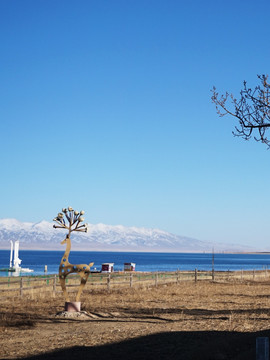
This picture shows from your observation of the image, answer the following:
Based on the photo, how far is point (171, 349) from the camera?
12211 mm

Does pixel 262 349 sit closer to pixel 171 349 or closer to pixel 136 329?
pixel 171 349

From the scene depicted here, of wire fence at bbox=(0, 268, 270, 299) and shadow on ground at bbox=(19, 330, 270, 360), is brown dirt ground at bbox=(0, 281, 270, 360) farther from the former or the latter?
wire fence at bbox=(0, 268, 270, 299)

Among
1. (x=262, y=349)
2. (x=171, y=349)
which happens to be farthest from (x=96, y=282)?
(x=262, y=349)

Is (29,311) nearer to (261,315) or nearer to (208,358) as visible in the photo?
(261,315)

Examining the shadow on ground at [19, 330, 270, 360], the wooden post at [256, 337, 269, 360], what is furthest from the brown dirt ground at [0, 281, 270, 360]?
the wooden post at [256, 337, 269, 360]

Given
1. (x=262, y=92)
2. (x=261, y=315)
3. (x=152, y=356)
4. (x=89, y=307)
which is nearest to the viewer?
(x=152, y=356)

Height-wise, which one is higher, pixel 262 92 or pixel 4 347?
pixel 262 92

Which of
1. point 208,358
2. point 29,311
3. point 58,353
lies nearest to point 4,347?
point 58,353

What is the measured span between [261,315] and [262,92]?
358 inches

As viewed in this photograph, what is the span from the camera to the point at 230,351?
10727 mm

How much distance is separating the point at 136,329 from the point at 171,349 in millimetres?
3284

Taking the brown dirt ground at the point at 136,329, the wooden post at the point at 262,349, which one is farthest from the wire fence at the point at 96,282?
the wooden post at the point at 262,349

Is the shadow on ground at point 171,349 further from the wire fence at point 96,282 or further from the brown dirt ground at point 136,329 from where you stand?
the wire fence at point 96,282

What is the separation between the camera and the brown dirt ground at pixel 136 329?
11609 mm
